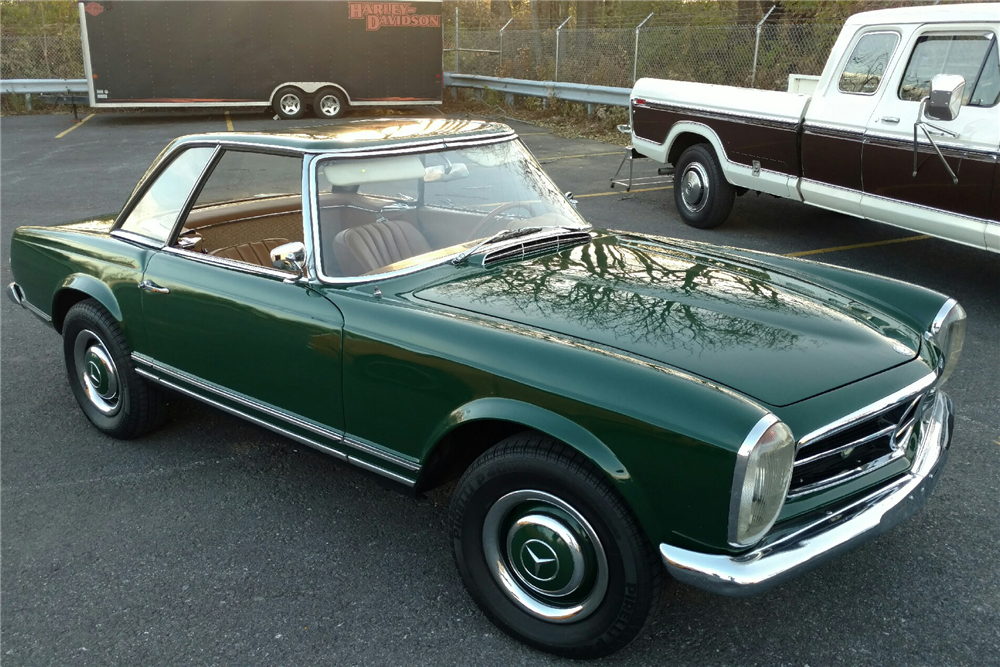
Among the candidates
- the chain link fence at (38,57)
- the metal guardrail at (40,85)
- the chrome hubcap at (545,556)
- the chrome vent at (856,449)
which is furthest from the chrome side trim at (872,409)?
the chain link fence at (38,57)

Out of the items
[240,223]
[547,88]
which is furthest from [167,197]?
[547,88]

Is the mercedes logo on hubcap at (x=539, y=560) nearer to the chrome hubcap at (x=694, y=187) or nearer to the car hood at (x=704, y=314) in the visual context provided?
the car hood at (x=704, y=314)

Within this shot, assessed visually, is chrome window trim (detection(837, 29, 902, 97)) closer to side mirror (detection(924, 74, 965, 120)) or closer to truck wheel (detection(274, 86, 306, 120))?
side mirror (detection(924, 74, 965, 120))

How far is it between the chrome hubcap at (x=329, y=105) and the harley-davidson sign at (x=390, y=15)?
5.87 ft

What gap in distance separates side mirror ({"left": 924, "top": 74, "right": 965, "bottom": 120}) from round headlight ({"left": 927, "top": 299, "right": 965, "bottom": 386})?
2.78 metres

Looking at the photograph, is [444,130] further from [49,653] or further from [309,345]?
[49,653]

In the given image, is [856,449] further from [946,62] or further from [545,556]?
[946,62]

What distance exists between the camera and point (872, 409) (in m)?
2.50

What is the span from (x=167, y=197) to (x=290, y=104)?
16.1m

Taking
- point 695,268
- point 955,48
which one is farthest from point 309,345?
point 955,48

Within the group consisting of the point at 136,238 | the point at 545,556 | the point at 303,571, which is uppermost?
the point at 136,238

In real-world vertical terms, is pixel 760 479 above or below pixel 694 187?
above

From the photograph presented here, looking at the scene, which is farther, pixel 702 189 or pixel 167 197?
pixel 702 189

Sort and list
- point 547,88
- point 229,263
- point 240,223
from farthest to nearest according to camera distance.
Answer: point 547,88
point 240,223
point 229,263
